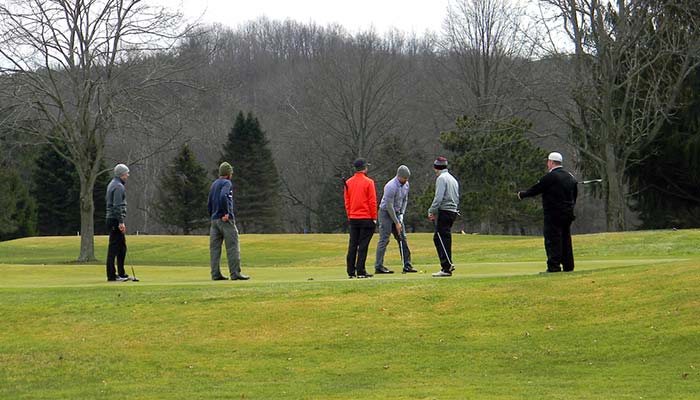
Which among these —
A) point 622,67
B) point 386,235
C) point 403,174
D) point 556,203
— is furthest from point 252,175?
point 556,203

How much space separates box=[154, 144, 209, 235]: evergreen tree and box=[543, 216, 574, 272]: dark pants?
67238 mm

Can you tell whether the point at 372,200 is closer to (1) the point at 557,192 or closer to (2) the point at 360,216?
(2) the point at 360,216

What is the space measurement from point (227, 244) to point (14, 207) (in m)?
64.1

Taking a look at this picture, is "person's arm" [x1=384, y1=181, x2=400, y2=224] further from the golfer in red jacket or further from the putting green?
the putting green

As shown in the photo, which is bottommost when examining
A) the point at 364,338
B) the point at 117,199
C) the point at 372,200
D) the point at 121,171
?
the point at 364,338

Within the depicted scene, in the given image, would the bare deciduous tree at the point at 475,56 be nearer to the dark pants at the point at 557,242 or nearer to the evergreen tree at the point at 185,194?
the evergreen tree at the point at 185,194

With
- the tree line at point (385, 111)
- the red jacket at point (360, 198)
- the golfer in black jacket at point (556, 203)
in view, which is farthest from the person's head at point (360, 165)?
the tree line at point (385, 111)

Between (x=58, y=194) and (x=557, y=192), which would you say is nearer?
(x=557, y=192)

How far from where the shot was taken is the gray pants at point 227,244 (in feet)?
65.4

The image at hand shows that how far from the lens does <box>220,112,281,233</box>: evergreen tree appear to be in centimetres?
9188

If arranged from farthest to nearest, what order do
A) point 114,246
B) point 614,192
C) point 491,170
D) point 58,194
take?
point 58,194 → point 491,170 → point 614,192 → point 114,246

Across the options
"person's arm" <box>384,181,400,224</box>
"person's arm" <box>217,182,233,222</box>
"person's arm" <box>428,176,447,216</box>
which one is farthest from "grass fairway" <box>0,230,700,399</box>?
"person's arm" <box>384,181,400,224</box>

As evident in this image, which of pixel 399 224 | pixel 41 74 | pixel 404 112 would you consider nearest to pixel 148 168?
pixel 404 112

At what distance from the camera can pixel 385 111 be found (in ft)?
306
